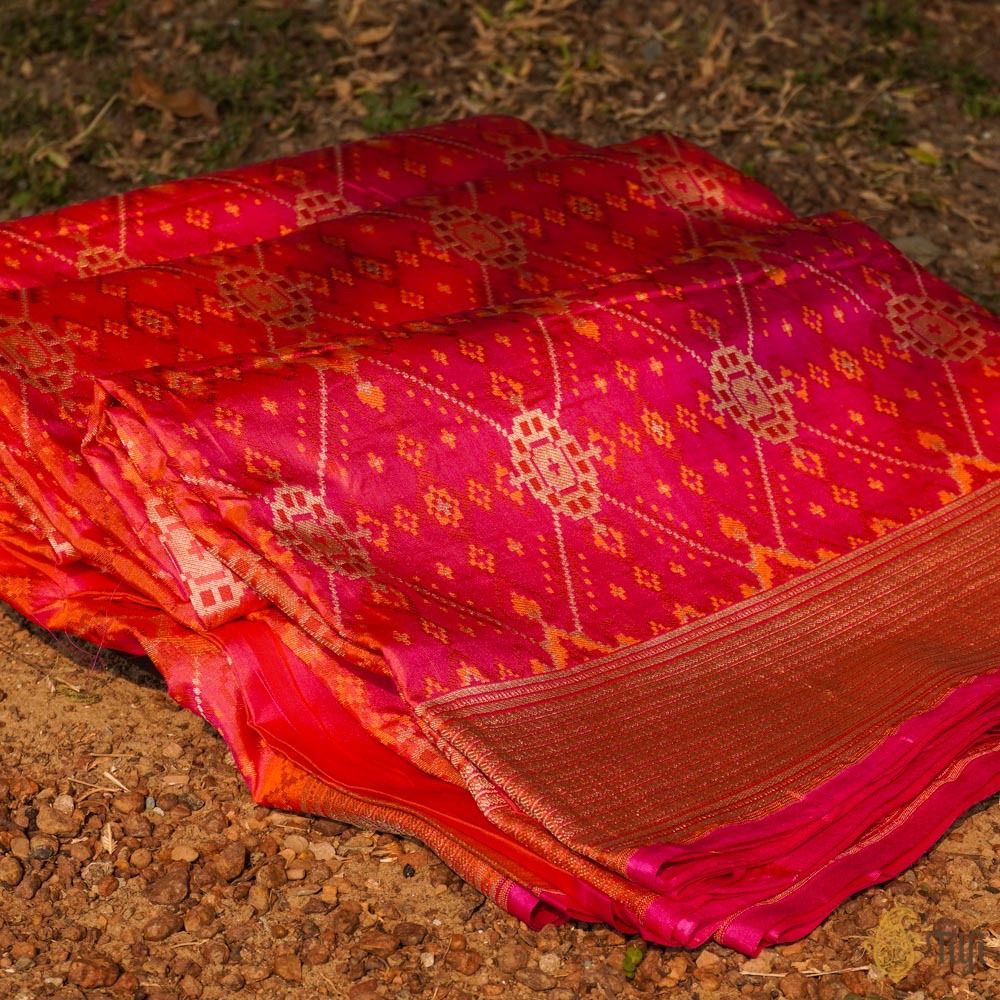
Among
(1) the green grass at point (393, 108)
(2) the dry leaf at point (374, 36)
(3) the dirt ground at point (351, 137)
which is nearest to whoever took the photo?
(3) the dirt ground at point (351, 137)

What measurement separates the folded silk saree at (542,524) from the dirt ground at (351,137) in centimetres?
10

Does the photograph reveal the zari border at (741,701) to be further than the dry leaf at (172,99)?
No

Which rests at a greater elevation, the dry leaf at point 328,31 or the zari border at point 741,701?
the zari border at point 741,701

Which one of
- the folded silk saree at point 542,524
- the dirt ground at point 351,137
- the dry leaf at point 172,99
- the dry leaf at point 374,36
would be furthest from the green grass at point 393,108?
the folded silk saree at point 542,524

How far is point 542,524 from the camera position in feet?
9.36

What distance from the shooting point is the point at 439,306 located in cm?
332

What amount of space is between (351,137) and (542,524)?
9.35 feet

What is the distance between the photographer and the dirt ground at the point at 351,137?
7.68 ft

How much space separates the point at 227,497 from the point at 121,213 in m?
1.30

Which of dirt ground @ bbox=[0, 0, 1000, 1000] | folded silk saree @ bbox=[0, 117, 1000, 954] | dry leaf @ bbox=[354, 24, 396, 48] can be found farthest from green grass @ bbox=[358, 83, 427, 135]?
folded silk saree @ bbox=[0, 117, 1000, 954]

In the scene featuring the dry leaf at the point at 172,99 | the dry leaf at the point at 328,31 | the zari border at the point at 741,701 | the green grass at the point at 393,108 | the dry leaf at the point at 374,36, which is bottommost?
the dry leaf at the point at 172,99

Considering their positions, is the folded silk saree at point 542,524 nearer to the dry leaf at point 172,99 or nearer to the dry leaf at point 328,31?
the dry leaf at point 172,99

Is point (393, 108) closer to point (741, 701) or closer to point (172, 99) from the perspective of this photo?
point (172, 99)

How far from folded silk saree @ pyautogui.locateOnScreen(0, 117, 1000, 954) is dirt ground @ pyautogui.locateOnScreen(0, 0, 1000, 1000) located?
102 millimetres
